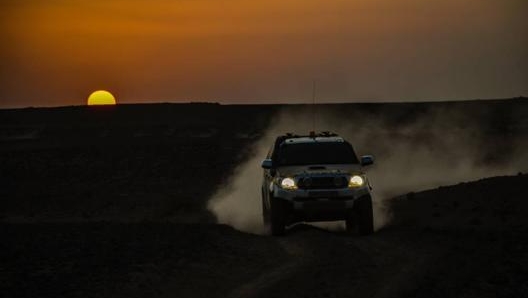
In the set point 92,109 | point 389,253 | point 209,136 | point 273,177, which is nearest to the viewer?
point 389,253

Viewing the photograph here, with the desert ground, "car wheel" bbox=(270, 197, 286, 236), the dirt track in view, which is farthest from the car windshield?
the dirt track

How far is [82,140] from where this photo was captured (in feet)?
352

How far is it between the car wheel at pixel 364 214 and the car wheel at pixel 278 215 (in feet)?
4.61

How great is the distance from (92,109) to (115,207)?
103 metres

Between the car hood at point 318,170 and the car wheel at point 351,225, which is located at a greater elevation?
the car hood at point 318,170

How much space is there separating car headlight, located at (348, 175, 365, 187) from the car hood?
160 mm

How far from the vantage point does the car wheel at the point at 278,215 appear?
857 inches

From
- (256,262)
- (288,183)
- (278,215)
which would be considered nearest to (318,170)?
(288,183)

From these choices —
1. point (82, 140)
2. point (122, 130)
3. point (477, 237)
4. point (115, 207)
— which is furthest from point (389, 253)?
point (122, 130)

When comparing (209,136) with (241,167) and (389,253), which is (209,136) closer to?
(241,167)

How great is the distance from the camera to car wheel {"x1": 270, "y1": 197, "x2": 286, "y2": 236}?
2177cm

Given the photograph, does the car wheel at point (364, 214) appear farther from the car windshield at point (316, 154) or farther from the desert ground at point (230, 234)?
the car windshield at point (316, 154)

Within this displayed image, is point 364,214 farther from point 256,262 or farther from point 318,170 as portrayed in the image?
point 256,262


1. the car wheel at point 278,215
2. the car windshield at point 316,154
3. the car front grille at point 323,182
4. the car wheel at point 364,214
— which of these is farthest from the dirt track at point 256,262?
the car windshield at point 316,154
